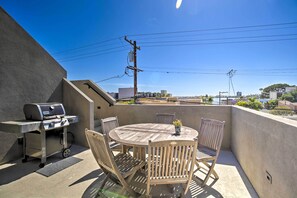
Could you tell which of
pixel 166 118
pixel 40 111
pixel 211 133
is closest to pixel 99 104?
pixel 40 111

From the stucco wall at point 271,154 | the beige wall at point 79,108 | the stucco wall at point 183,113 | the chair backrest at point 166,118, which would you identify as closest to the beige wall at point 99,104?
Answer: the stucco wall at point 183,113

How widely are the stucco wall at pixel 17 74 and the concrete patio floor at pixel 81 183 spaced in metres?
0.92

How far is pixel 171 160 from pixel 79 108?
3.55 metres

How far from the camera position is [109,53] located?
13.0 metres

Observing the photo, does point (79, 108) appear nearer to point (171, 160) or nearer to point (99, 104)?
point (99, 104)

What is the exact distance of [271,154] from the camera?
173cm

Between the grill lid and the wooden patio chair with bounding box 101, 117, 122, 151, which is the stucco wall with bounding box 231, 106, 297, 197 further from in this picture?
the grill lid

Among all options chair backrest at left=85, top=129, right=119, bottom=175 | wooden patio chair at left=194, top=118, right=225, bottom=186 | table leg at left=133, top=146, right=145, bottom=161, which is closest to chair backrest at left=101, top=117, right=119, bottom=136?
table leg at left=133, top=146, right=145, bottom=161

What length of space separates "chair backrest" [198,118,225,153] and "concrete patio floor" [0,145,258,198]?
592mm

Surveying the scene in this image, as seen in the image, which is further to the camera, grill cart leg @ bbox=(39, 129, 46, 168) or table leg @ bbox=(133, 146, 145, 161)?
grill cart leg @ bbox=(39, 129, 46, 168)

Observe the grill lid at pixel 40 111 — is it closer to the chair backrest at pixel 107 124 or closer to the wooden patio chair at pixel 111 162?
the chair backrest at pixel 107 124

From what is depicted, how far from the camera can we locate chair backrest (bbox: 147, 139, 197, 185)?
1536 millimetres

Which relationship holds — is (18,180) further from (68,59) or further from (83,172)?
(68,59)

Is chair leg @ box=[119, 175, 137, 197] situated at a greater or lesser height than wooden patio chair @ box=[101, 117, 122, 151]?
lesser
